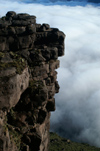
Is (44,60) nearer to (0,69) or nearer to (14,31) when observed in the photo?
(14,31)

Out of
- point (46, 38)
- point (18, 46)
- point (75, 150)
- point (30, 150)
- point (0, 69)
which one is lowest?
point (75, 150)

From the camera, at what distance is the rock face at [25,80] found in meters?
36.8

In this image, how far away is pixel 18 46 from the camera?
2164 inches

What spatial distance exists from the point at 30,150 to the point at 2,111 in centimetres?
1551

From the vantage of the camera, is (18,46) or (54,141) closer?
(18,46)

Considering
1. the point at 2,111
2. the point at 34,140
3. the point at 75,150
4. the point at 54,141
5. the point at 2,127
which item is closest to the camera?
the point at 2,127

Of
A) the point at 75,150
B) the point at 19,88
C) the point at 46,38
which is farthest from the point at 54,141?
the point at 19,88

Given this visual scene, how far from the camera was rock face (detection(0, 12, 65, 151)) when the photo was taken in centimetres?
3684

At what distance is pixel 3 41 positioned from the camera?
5416cm

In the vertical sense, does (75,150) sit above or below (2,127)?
below

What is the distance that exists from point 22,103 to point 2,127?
31.4 feet

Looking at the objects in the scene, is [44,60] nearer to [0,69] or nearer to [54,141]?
[0,69]

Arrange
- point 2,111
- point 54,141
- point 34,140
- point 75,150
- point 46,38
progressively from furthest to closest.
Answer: point 54,141 < point 75,150 < point 46,38 < point 34,140 < point 2,111

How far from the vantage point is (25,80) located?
42.2 metres
